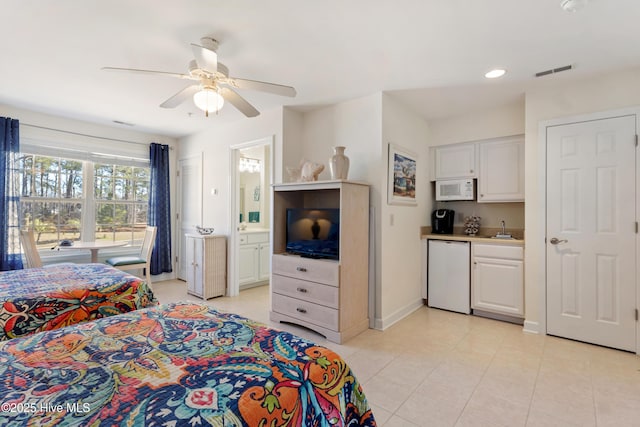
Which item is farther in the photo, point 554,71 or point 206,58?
point 554,71

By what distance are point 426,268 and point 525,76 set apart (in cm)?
228

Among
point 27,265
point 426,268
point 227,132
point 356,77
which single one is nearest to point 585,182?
point 426,268

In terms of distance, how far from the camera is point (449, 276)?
3.69 m

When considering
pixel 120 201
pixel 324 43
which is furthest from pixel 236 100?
pixel 120 201

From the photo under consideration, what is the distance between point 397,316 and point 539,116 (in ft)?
8.09

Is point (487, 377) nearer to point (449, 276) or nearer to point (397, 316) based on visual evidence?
point (397, 316)

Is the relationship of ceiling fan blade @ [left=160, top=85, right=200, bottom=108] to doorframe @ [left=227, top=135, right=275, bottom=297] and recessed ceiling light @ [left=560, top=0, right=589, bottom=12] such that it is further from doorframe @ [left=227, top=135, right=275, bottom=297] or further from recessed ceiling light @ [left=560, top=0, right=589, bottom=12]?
recessed ceiling light @ [left=560, top=0, right=589, bottom=12]

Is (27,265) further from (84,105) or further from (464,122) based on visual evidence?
(464,122)

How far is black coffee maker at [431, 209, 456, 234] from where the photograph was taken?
13.1 ft

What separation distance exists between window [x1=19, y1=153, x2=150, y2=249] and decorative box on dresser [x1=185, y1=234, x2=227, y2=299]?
1288 millimetres

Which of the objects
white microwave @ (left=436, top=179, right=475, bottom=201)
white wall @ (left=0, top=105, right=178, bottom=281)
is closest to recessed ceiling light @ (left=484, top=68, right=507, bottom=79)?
white microwave @ (left=436, top=179, right=475, bottom=201)

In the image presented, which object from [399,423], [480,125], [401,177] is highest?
[480,125]

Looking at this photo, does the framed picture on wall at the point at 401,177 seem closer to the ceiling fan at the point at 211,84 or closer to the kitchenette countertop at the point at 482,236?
the kitchenette countertop at the point at 482,236

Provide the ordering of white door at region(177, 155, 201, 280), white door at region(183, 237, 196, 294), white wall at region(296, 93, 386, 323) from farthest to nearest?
white door at region(177, 155, 201, 280) → white door at region(183, 237, 196, 294) → white wall at region(296, 93, 386, 323)
